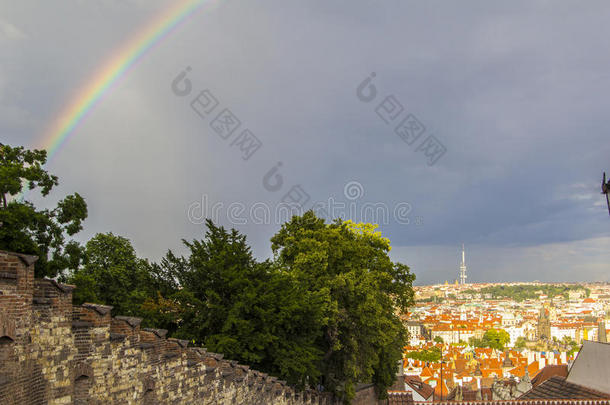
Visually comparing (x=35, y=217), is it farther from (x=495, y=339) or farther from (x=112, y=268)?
(x=495, y=339)

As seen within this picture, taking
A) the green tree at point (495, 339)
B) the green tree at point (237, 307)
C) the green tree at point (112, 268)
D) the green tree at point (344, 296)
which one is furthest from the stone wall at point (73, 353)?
the green tree at point (495, 339)

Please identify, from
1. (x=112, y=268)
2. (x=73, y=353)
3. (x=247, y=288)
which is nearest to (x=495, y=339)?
(x=112, y=268)

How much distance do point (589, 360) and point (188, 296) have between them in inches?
747

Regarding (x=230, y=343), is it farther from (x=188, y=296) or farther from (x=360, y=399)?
(x=360, y=399)

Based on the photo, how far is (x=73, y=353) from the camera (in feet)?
27.1

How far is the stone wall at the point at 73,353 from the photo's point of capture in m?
7.12

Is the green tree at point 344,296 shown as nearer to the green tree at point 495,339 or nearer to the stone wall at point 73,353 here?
the stone wall at point 73,353

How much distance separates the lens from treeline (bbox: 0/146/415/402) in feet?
67.6

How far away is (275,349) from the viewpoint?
68.8ft

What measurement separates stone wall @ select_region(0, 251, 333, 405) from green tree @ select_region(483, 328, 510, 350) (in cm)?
19037

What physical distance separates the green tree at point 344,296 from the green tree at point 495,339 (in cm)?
16776

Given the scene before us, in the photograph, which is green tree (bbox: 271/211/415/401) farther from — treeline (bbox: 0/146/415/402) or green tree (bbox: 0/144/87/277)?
green tree (bbox: 0/144/87/277)

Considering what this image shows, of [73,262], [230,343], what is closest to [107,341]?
[230,343]

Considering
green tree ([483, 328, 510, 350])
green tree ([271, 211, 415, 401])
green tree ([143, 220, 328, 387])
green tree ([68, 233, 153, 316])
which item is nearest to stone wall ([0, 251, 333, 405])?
green tree ([143, 220, 328, 387])
